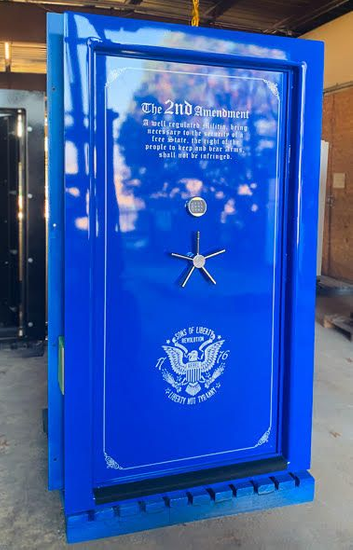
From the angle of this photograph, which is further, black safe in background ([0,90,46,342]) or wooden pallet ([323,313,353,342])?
wooden pallet ([323,313,353,342])

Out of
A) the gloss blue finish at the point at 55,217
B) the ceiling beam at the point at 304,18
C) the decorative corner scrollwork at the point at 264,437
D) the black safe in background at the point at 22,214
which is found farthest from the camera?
the ceiling beam at the point at 304,18

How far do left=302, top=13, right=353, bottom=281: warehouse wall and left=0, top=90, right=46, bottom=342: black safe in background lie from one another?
451 centimetres

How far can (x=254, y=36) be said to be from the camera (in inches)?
77.5

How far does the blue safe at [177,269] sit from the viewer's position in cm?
186

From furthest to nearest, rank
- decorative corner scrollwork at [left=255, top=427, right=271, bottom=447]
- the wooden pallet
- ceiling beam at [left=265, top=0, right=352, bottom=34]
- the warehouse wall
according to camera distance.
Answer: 1. the warehouse wall
2. ceiling beam at [left=265, top=0, right=352, bottom=34]
3. the wooden pallet
4. decorative corner scrollwork at [left=255, top=427, right=271, bottom=447]

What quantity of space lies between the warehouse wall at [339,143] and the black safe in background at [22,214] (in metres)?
4.51

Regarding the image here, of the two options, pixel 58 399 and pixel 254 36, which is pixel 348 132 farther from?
pixel 58 399

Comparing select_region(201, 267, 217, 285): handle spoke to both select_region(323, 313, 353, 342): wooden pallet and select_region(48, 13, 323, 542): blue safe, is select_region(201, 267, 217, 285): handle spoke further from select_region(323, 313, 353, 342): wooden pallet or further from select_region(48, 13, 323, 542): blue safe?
select_region(323, 313, 353, 342): wooden pallet

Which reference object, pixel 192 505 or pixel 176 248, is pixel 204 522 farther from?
pixel 176 248

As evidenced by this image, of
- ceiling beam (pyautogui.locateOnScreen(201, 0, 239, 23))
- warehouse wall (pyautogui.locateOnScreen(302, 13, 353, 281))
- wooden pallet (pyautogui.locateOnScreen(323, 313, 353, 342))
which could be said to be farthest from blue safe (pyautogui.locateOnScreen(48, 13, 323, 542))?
warehouse wall (pyautogui.locateOnScreen(302, 13, 353, 281))

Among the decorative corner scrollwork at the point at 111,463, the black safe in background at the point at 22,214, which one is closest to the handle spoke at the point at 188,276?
the decorative corner scrollwork at the point at 111,463

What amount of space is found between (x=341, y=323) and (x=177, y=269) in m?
3.31

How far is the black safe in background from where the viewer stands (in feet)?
12.8

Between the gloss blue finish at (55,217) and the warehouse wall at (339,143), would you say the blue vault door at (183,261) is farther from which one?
the warehouse wall at (339,143)
